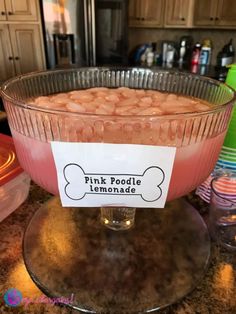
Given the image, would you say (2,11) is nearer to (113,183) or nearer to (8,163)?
(8,163)

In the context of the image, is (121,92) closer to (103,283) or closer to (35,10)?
(103,283)

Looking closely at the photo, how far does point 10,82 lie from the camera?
0.45 metres

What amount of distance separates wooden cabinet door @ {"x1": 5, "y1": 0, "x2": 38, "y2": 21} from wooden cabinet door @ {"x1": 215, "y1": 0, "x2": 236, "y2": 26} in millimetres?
1620

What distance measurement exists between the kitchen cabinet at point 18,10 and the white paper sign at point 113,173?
2387 mm

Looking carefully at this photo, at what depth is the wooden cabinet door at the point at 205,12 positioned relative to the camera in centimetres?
255

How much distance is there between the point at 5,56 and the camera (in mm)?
2547

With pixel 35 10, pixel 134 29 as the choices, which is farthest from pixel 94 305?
pixel 134 29

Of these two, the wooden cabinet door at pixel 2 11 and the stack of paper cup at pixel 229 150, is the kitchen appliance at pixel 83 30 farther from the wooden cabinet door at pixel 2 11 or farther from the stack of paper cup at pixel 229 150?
the stack of paper cup at pixel 229 150

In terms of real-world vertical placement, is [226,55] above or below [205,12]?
below

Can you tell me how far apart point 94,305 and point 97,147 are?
0.71ft

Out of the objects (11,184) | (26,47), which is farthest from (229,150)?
(26,47)

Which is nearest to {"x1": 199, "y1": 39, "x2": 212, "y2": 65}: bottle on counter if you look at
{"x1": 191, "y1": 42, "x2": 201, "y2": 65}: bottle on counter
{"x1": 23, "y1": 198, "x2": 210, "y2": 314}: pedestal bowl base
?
{"x1": 191, "y1": 42, "x2": 201, "y2": 65}: bottle on counter

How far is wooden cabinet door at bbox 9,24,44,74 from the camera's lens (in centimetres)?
242

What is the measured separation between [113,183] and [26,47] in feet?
8.18
